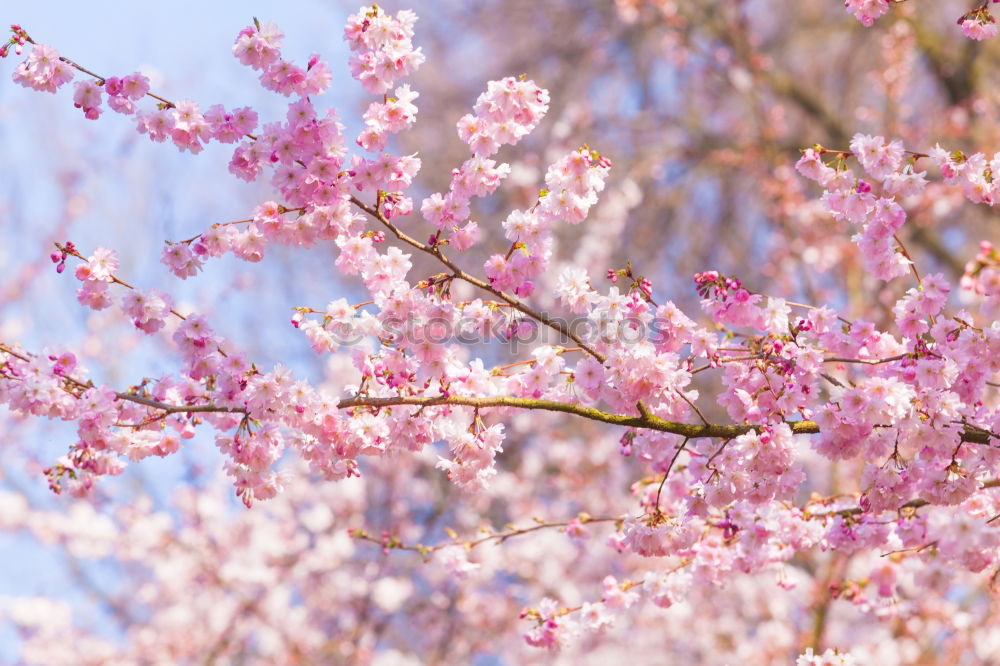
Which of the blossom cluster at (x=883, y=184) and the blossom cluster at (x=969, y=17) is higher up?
the blossom cluster at (x=969, y=17)

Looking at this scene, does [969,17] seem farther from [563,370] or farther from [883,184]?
[563,370]

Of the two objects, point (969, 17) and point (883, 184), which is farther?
point (883, 184)

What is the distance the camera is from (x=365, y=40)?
280 centimetres

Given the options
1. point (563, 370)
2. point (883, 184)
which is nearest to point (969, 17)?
point (883, 184)

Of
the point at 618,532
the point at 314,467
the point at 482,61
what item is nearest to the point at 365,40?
the point at 314,467

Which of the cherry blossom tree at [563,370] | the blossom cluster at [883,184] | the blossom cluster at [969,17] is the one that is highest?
the blossom cluster at [969,17]
